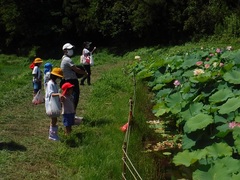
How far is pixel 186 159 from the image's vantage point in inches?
192

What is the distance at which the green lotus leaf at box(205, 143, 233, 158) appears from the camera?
15.2ft

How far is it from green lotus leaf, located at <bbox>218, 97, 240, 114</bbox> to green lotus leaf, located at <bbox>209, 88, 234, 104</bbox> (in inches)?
12.1

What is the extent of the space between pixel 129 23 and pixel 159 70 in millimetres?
20627

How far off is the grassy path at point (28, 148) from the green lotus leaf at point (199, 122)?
1.58 metres

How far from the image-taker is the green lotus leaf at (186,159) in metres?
4.78

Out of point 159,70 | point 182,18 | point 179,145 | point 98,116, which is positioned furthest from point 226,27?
point 179,145

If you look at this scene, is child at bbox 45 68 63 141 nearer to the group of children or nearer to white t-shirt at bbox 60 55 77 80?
the group of children

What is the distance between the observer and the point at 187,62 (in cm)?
903

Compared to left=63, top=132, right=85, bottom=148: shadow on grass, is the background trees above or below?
above

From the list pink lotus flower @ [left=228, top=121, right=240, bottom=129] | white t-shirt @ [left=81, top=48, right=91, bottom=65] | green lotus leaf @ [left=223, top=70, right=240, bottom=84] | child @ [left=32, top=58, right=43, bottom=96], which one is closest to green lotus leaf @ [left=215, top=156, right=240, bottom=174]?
pink lotus flower @ [left=228, top=121, right=240, bottom=129]

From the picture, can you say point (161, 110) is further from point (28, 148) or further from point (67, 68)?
point (28, 148)

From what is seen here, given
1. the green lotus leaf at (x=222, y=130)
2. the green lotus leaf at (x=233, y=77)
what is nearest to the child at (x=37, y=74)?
the green lotus leaf at (x=233, y=77)

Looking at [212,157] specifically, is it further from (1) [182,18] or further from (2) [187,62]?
(1) [182,18]

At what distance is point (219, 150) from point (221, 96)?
1.39 m
